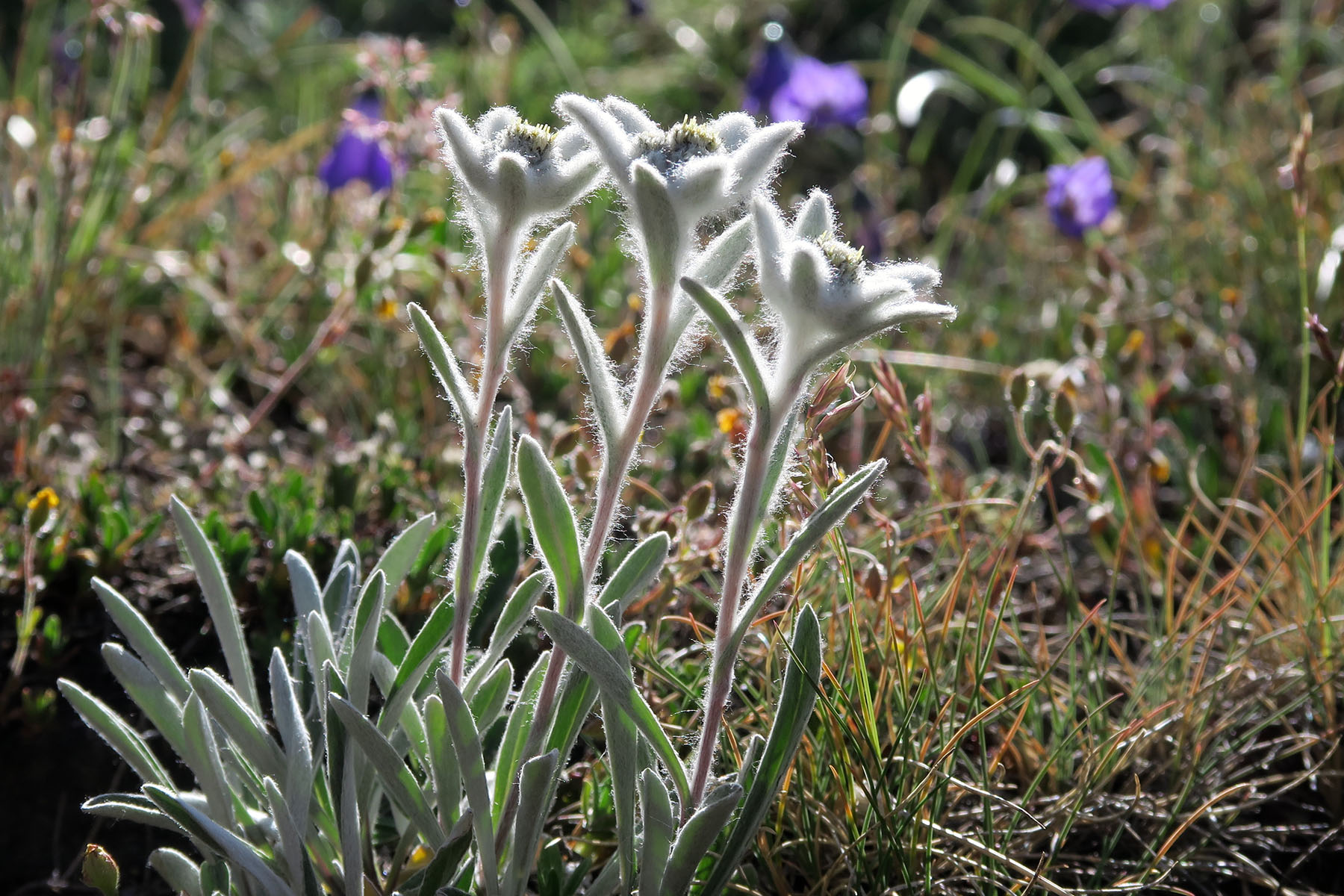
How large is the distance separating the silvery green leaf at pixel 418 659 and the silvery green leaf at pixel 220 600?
176mm

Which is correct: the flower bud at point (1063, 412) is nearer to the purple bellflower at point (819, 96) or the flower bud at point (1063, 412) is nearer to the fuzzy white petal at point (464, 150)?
the fuzzy white petal at point (464, 150)

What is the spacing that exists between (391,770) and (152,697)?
296 mm

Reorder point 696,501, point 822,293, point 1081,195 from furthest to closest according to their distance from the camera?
point 1081,195 → point 696,501 → point 822,293

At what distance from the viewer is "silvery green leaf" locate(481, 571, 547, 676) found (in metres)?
1.13

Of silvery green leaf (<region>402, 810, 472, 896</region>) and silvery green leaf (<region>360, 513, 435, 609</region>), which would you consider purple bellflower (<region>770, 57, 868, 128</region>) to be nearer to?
silvery green leaf (<region>360, 513, 435, 609</region>)

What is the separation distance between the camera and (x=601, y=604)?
1139 mm

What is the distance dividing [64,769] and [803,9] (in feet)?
14.2

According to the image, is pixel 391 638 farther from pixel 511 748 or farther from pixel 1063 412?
pixel 1063 412

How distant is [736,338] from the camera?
0.91 metres

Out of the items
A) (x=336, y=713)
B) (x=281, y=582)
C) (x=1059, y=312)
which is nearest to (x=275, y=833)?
(x=336, y=713)

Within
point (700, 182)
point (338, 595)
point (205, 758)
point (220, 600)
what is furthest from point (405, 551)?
point (700, 182)

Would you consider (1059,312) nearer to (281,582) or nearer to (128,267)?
(281,582)

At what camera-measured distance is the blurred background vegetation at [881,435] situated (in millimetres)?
1414

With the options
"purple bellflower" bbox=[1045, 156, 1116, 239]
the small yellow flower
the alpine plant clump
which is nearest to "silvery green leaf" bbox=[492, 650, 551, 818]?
the alpine plant clump
